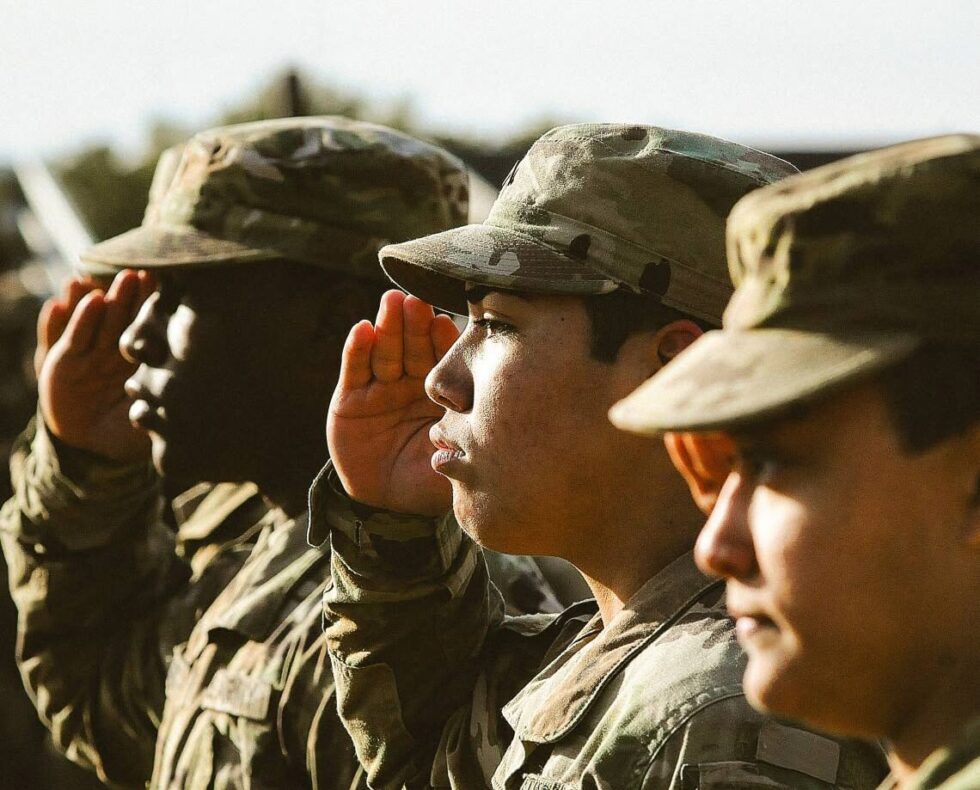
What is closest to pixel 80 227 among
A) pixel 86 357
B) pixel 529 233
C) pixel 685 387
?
pixel 86 357

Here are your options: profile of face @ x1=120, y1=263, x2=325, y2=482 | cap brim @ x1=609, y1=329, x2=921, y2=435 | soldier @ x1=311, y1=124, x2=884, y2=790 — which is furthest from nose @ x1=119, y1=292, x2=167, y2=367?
cap brim @ x1=609, y1=329, x2=921, y2=435

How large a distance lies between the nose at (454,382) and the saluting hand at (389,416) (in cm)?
49

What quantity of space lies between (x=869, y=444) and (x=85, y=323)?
3601mm

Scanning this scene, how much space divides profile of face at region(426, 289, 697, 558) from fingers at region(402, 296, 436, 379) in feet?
1.87

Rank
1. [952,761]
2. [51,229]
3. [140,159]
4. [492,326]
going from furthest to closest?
[140,159] < [51,229] < [492,326] < [952,761]

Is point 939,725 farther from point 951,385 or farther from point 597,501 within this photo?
point 597,501

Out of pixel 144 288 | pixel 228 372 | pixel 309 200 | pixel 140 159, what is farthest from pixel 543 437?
pixel 140 159

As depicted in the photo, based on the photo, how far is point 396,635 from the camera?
317 cm

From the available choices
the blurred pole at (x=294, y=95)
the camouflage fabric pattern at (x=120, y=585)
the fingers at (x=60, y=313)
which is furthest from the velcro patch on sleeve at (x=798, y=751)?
the blurred pole at (x=294, y=95)

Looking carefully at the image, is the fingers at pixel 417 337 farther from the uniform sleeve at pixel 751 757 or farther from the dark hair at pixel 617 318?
the uniform sleeve at pixel 751 757

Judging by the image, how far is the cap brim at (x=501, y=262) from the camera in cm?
256

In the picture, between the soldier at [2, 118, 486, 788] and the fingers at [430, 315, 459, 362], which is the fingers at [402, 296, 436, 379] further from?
the soldier at [2, 118, 486, 788]

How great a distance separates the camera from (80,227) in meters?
10.9

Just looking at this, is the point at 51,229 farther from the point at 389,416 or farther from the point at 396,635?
the point at 396,635
